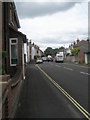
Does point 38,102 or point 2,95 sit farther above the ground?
point 2,95

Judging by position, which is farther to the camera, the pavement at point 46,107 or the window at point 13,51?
the window at point 13,51

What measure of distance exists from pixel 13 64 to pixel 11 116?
12.9 metres

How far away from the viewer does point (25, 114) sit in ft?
30.2

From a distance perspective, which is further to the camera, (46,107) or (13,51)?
(13,51)

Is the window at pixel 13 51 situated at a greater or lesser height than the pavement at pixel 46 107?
greater

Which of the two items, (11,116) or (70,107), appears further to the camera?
(70,107)

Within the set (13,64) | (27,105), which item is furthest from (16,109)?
(13,64)

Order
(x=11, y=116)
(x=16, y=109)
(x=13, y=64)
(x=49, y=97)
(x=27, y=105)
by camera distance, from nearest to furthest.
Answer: (x=11, y=116), (x=16, y=109), (x=27, y=105), (x=49, y=97), (x=13, y=64)

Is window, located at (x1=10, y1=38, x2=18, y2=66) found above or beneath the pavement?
above

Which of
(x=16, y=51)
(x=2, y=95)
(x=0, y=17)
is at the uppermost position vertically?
(x=0, y=17)

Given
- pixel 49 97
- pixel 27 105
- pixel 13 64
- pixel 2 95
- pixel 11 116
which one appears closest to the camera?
pixel 2 95

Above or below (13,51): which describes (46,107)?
below

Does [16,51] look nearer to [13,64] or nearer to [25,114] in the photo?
[13,64]

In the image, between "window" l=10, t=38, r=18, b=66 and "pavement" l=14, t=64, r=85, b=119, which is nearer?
"pavement" l=14, t=64, r=85, b=119
